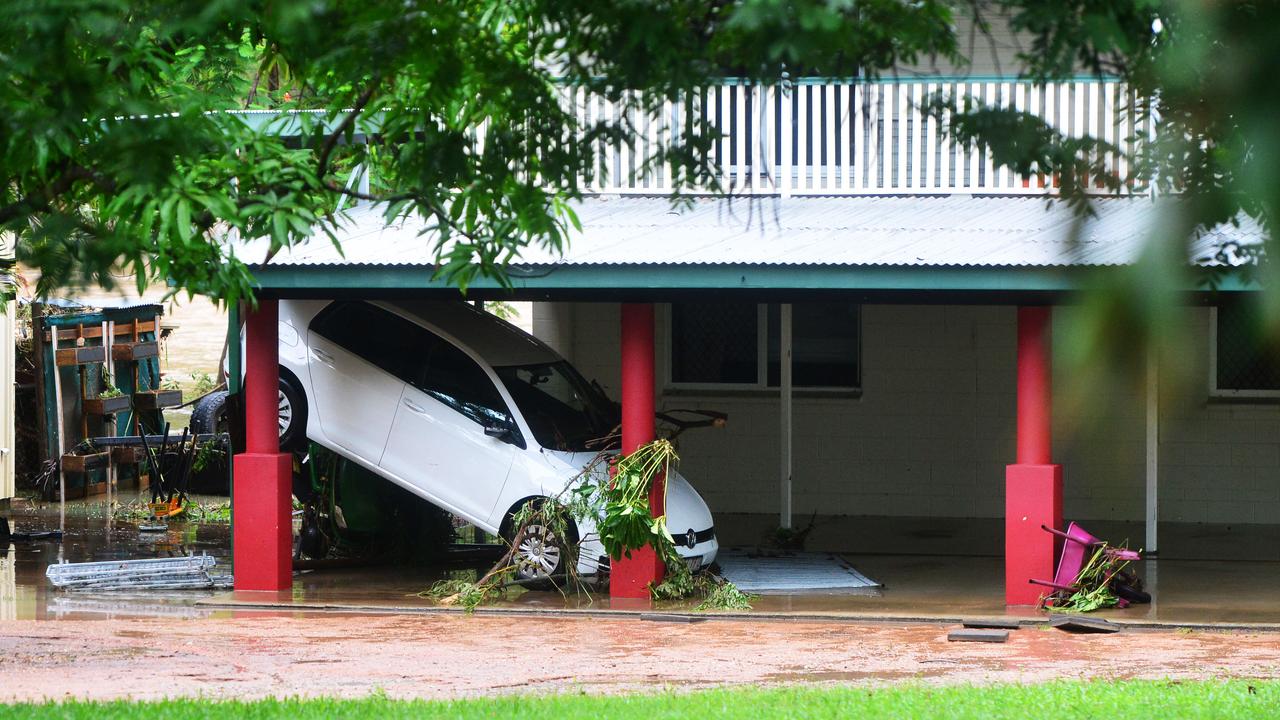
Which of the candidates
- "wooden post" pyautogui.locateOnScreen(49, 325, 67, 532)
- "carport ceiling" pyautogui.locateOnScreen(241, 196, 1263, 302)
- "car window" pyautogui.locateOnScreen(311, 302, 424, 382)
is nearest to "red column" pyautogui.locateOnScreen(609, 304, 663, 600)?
"carport ceiling" pyautogui.locateOnScreen(241, 196, 1263, 302)

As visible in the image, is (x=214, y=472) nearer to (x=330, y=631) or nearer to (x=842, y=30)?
(x=330, y=631)

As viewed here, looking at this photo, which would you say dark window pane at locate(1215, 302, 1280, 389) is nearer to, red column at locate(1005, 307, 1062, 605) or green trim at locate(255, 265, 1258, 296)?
green trim at locate(255, 265, 1258, 296)

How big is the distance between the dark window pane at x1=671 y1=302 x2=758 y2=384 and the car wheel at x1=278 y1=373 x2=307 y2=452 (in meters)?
5.34

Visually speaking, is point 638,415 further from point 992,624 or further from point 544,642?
point 992,624

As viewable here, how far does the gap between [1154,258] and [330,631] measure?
918 centimetres

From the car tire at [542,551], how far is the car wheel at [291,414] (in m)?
1.94

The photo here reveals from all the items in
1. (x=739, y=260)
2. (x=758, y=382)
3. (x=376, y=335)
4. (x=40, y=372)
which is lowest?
(x=758, y=382)

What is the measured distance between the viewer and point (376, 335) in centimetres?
1259

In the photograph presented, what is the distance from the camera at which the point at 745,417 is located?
16453 mm

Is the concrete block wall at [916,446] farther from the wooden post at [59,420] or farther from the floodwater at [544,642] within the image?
the wooden post at [59,420]

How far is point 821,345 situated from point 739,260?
19.4 feet

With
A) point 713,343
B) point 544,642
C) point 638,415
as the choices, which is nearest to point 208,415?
point 713,343

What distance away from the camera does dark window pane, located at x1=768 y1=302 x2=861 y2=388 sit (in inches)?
648

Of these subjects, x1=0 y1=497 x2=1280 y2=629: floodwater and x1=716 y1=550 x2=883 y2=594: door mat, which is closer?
x1=0 y1=497 x2=1280 y2=629: floodwater
